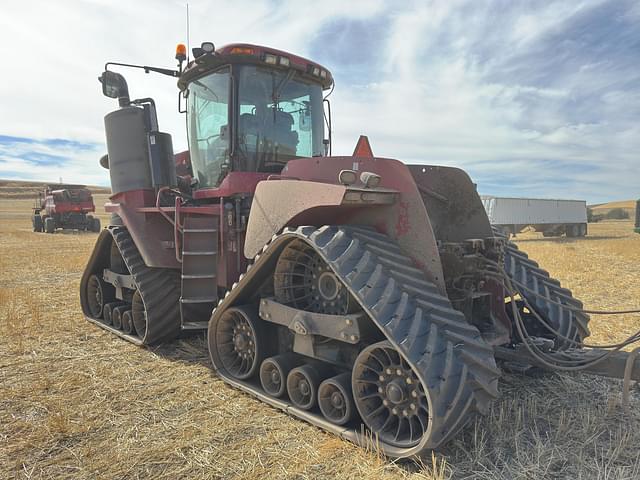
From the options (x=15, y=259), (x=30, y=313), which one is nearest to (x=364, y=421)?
(x=30, y=313)

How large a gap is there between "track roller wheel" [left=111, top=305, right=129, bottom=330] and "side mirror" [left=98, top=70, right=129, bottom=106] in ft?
8.79

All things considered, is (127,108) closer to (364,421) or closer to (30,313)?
(30,313)

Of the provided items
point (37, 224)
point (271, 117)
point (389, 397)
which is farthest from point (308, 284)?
point (37, 224)

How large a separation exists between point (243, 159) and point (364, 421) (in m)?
2.97

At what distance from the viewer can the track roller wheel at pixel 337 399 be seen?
340 centimetres

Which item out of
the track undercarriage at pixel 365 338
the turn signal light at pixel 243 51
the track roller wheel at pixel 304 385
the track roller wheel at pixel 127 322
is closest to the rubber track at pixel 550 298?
the track undercarriage at pixel 365 338

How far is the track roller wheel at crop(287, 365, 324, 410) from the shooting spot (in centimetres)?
367

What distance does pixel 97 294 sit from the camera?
7262 millimetres

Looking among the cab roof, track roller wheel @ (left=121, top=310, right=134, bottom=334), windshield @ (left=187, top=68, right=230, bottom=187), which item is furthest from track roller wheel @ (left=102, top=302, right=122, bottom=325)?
the cab roof

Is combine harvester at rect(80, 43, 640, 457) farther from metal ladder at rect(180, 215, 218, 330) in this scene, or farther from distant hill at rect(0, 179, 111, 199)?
distant hill at rect(0, 179, 111, 199)

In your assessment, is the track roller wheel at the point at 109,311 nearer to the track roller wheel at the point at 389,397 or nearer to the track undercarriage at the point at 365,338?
the track undercarriage at the point at 365,338

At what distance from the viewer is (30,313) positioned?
7309 millimetres

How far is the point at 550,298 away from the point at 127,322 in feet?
16.6

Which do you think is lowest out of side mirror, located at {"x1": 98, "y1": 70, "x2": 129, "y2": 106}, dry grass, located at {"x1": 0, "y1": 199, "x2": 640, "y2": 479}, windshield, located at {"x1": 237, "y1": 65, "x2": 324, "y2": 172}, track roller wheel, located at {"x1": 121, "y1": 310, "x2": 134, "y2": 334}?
dry grass, located at {"x1": 0, "y1": 199, "x2": 640, "y2": 479}
